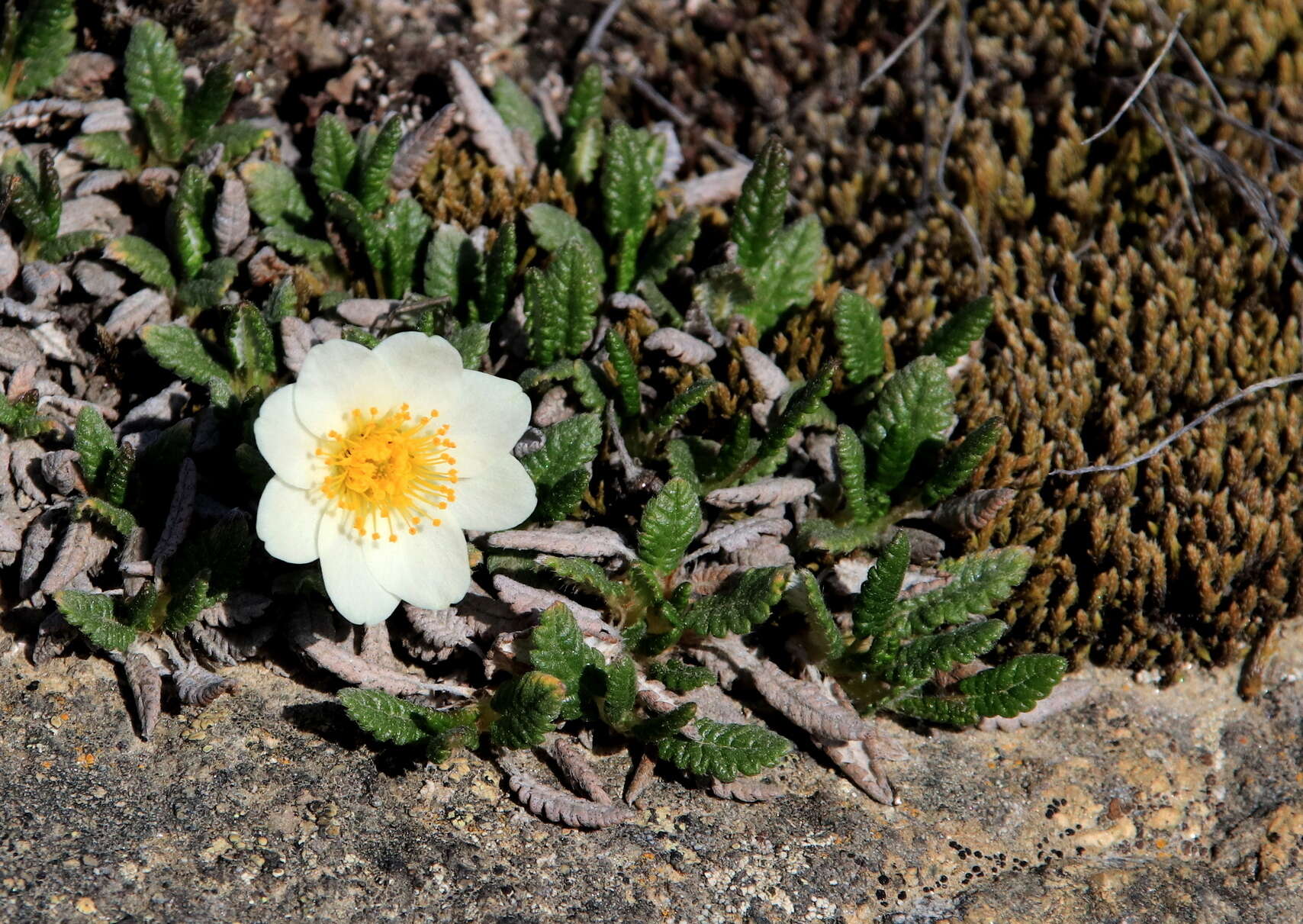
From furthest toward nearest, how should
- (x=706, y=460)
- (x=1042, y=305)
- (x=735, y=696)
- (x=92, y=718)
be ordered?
(x=1042, y=305)
(x=706, y=460)
(x=735, y=696)
(x=92, y=718)

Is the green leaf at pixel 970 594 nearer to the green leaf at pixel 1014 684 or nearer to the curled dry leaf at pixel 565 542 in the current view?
the green leaf at pixel 1014 684

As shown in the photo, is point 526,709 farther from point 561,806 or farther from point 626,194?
point 626,194

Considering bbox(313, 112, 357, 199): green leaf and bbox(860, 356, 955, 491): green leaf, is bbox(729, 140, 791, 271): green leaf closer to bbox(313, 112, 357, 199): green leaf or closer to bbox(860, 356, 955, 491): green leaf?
bbox(860, 356, 955, 491): green leaf

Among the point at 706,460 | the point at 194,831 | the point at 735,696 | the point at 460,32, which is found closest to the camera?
the point at 194,831

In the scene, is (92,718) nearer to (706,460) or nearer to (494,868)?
(494,868)

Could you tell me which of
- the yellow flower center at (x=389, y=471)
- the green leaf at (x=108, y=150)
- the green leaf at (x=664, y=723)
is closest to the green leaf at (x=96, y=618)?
the yellow flower center at (x=389, y=471)

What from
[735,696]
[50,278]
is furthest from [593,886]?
[50,278]

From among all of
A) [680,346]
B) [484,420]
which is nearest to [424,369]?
[484,420]
